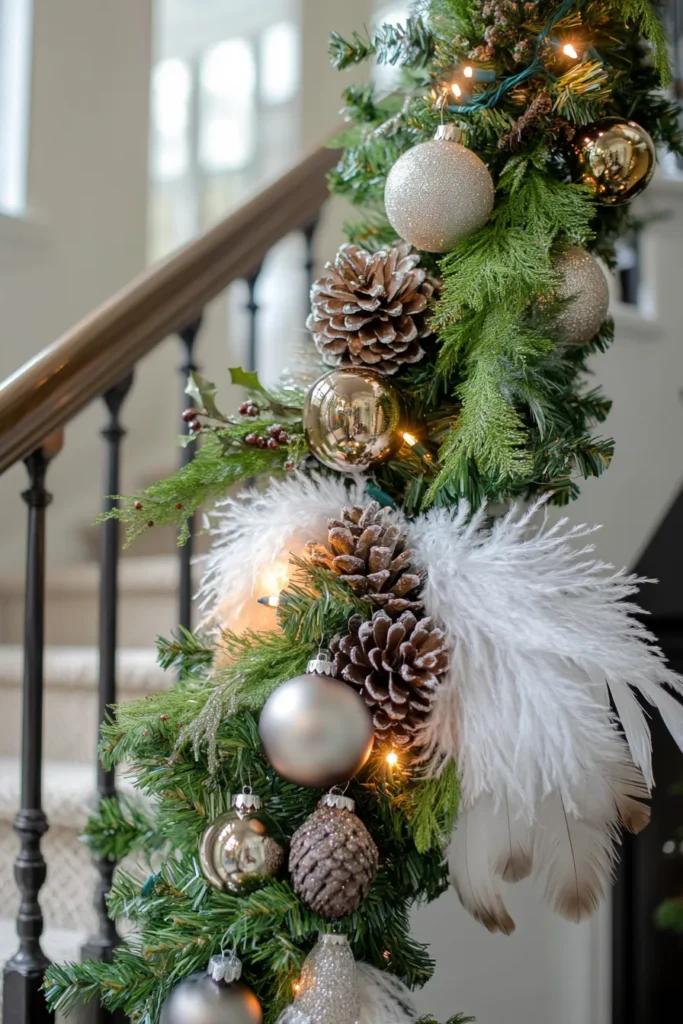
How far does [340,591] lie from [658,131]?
0.56 metres

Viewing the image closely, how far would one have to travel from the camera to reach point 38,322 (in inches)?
89.4

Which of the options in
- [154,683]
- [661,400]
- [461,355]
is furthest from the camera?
[661,400]

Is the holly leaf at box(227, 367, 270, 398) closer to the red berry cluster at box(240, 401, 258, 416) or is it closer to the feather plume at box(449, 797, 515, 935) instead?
the red berry cluster at box(240, 401, 258, 416)

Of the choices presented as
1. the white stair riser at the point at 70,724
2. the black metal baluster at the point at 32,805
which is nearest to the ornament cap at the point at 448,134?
the black metal baluster at the point at 32,805

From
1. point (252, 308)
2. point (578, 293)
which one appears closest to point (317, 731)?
point (578, 293)

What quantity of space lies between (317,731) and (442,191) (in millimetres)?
416

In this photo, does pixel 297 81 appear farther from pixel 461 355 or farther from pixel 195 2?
pixel 461 355

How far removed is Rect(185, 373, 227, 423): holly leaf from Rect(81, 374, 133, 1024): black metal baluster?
0.18m

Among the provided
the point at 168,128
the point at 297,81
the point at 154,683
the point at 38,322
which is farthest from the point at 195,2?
the point at 154,683

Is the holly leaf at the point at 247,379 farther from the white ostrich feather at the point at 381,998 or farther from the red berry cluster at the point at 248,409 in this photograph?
the white ostrich feather at the point at 381,998

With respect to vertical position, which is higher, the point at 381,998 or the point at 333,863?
the point at 333,863

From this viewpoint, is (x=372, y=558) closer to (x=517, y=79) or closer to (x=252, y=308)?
(x=517, y=79)

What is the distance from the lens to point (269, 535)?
0.77m

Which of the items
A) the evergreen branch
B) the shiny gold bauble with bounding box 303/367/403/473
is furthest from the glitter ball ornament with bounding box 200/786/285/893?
the evergreen branch
